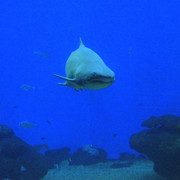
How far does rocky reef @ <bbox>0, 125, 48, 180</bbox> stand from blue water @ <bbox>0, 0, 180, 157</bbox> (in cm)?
439

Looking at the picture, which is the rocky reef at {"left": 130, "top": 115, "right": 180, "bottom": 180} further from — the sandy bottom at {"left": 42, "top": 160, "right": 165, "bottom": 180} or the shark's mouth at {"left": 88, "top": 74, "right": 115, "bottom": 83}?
the shark's mouth at {"left": 88, "top": 74, "right": 115, "bottom": 83}

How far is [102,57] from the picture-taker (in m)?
13.1

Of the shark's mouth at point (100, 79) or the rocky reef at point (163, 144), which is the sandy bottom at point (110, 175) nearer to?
the rocky reef at point (163, 144)

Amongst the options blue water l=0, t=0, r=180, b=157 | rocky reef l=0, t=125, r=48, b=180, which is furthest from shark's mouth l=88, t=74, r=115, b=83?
blue water l=0, t=0, r=180, b=157

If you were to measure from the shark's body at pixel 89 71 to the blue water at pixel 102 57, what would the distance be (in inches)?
373

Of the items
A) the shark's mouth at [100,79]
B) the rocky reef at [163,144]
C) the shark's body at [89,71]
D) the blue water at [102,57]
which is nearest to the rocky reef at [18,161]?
the rocky reef at [163,144]

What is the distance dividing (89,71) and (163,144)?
5087mm

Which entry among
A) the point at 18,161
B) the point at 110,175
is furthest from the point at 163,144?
the point at 18,161

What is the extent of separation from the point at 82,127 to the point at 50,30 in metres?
6.36

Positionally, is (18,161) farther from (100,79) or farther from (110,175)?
(100,79)

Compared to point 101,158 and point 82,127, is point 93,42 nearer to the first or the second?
point 82,127

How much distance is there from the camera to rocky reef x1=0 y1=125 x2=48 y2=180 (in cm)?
776

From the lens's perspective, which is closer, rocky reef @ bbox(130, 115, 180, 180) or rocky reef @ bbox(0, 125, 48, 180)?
rocky reef @ bbox(130, 115, 180, 180)

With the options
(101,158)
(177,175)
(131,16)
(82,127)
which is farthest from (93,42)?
(177,175)
